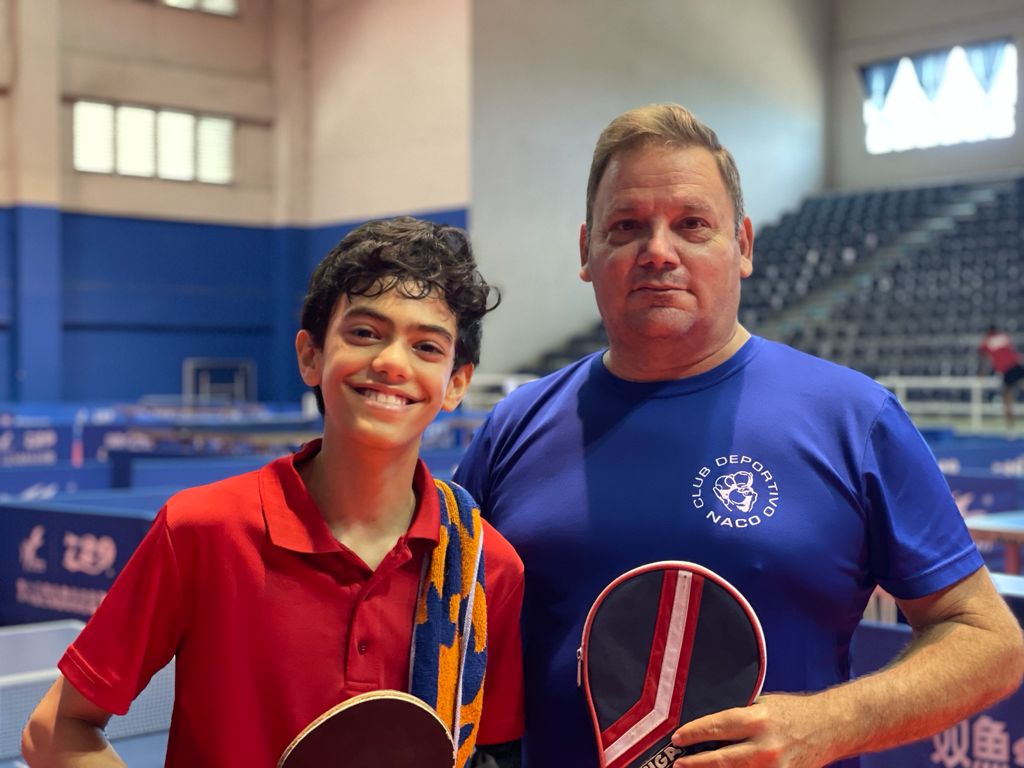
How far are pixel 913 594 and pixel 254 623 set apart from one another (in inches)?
35.7

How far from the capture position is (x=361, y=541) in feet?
5.24

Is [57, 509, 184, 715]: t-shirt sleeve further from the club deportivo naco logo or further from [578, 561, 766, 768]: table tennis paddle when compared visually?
the club deportivo naco logo

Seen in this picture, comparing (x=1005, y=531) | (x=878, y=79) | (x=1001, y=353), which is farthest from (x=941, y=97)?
(x=1005, y=531)

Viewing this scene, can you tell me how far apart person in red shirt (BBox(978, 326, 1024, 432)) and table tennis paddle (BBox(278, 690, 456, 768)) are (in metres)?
14.2

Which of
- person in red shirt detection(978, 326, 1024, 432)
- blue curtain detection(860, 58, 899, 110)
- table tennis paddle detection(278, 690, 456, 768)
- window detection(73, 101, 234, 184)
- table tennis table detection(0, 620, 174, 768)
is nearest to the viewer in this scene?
table tennis paddle detection(278, 690, 456, 768)

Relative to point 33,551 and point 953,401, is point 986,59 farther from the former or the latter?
point 33,551

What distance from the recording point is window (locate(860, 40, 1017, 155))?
2134 cm

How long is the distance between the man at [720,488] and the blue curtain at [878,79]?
74.9 feet

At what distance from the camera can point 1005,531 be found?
5.02m

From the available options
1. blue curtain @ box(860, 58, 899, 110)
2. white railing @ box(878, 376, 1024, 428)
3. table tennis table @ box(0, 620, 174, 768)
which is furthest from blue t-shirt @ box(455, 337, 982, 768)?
blue curtain @ box(860, 58, 899, 110)

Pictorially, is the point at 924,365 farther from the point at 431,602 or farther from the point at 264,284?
the point at 431,602

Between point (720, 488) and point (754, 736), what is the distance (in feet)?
1.36

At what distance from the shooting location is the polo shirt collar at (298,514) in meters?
1.52

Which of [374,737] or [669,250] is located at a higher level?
[669,250]
